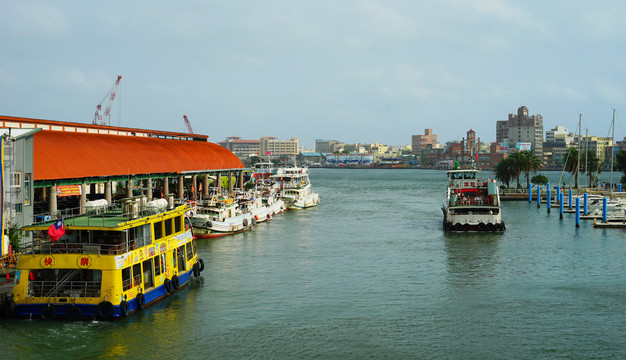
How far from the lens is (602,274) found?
46469mm

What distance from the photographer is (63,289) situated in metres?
31.8

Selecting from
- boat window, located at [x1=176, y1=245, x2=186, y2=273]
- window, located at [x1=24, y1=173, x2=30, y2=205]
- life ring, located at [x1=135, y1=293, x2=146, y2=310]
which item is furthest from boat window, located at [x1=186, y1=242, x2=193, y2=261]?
window, located at [x1=24, y1=173, x2=30, y2=205]

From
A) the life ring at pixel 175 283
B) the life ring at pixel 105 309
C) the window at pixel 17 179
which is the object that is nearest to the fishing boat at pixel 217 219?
the window at pixel 17 179

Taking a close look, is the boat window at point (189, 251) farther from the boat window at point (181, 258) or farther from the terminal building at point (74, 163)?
the terminal building at point (74, 163)

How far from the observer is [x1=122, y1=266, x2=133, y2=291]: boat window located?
106 ft

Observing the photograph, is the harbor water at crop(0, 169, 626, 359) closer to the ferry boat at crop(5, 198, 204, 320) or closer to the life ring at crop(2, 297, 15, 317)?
the life ring at crop(2, 297, 15, 317)

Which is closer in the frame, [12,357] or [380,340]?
[12,357]

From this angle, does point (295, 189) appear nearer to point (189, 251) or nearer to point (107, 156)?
point (107, 156)

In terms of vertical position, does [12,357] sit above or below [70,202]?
below

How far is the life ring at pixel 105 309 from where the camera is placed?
31047 millimetres

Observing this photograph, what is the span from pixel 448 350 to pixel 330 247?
31700 mm

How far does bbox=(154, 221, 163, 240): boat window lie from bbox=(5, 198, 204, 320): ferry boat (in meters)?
1.75

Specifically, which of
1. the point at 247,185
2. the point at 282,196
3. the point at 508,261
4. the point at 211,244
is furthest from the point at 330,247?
the point at 247,185

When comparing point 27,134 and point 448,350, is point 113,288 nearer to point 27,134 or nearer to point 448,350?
point 448,350
